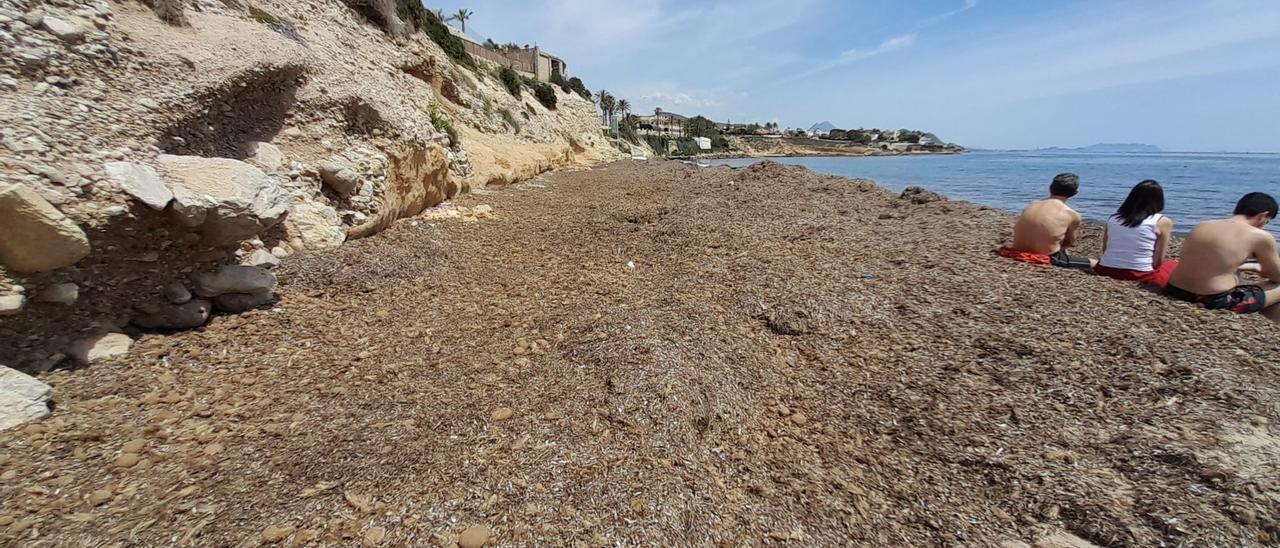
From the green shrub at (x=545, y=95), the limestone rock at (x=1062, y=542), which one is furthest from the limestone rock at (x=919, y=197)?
the green shrub at (x=545, y=95)

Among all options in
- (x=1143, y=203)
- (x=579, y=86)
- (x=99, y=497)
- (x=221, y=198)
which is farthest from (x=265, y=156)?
(x=579, y=86)

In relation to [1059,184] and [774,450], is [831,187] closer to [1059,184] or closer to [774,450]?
[1059,184]

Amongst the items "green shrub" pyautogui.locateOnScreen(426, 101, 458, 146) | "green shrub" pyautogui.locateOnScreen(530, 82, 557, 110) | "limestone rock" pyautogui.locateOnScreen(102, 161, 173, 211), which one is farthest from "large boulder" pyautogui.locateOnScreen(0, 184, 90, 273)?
"green shrub" pyautogui.locateOnScreen(530, 82, 557, 110)

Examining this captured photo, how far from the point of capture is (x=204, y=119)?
419 cm

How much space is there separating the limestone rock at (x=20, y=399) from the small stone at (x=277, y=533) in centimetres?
153

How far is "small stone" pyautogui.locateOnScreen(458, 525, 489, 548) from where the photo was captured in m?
1.94

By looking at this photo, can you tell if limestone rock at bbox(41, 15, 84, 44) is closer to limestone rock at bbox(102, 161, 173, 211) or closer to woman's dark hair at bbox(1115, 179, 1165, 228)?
limestone rock at bbox(102, 161, 173, 211)

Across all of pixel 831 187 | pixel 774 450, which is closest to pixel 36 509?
pixel 774 450

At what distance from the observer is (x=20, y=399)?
2373 mm

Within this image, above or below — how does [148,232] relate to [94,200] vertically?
below

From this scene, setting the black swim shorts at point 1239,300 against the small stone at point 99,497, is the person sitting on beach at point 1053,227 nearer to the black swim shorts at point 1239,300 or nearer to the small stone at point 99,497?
the black swim shorts at point 1239,300

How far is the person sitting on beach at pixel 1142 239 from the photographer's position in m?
4.53

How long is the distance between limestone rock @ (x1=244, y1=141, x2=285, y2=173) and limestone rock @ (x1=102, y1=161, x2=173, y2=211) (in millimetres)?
1700

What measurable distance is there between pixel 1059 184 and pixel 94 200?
27.1ft
